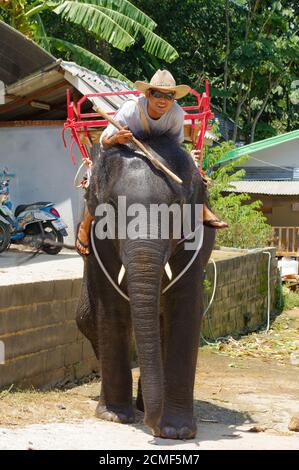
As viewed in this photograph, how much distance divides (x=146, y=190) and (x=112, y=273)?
2.92ft

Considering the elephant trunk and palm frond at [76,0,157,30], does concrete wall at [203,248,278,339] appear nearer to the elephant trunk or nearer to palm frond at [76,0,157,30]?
the elephant trunk

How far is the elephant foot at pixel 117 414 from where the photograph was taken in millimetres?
7070

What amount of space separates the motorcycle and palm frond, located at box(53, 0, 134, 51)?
18.2 ft

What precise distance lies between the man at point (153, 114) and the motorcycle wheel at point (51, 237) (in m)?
7.29

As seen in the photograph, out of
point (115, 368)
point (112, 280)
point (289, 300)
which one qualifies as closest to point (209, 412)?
point (115, 368)

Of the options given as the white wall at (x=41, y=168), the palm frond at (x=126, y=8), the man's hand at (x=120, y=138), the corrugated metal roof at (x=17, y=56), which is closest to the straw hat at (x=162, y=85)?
the man's hand at (x=120, y=138)

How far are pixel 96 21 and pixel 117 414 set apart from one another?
12916mm

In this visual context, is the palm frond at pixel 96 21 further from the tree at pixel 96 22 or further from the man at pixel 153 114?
the man at pixel 153 114

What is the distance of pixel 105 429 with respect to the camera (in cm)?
662

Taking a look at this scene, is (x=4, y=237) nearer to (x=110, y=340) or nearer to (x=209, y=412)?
(x=209, y=412)

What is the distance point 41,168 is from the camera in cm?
1528

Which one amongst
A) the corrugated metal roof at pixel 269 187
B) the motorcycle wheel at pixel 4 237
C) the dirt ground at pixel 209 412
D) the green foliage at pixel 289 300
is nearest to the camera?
the dirt ground at pixel 209 412

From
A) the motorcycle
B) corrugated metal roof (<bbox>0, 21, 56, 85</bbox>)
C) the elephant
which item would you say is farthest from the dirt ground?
corrugated metal roof (<bbox>0, 21, 56, 85</bbox>)
